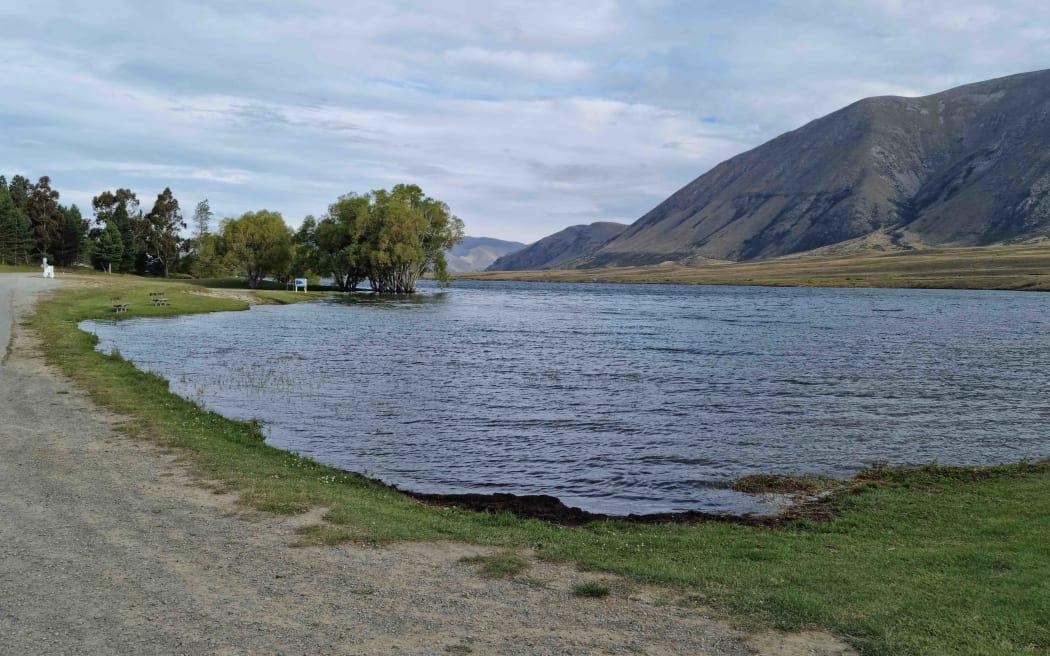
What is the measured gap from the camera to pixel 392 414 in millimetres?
29562

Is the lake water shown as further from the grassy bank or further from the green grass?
the green grass

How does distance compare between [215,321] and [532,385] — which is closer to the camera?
[532,385]

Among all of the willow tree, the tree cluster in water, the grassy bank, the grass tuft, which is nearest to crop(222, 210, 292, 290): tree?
the tree cluster in water

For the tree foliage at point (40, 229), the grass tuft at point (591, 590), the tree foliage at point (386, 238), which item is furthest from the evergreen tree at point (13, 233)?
the grass tuft at point (591, 590)

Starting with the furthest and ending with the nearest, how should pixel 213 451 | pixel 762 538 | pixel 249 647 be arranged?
pixel 213 451 → pixel 762 538 → pixel 249 647

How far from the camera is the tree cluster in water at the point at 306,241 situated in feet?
452

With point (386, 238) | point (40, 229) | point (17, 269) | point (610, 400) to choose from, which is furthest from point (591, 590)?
point (40, 229)

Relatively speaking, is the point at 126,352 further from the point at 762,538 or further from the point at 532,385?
the point at 762,538

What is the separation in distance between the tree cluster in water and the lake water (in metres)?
71.1

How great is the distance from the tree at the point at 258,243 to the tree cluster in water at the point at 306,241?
0.20 meters

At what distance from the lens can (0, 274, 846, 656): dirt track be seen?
9.41 metres

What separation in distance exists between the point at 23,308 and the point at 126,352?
81.2 ft

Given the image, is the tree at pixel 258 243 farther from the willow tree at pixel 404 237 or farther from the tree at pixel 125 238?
the tree at pixel 125 238

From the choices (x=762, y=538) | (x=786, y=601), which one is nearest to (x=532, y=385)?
(x=762, y=538)
